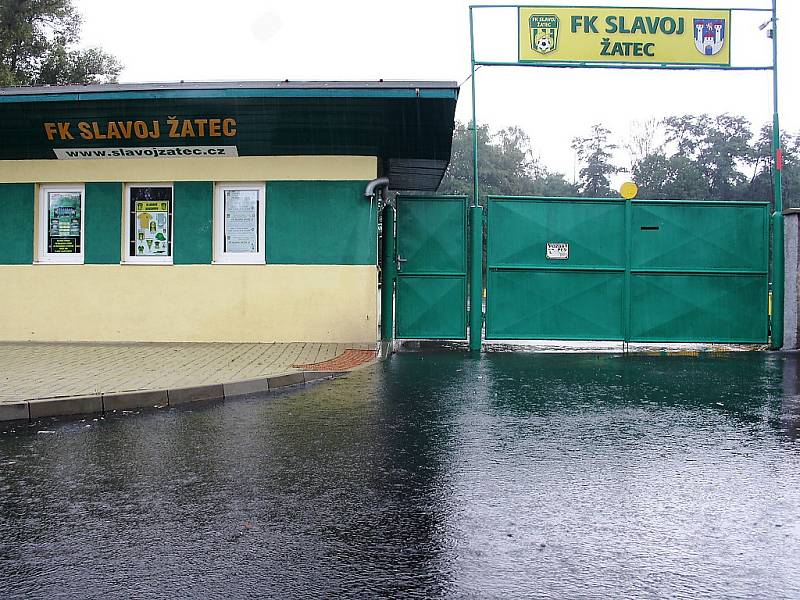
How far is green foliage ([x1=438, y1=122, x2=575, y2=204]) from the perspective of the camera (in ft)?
260

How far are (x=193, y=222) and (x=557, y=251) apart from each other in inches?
253

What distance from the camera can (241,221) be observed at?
14.2 m

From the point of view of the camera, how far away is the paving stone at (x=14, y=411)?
7551 millimetres

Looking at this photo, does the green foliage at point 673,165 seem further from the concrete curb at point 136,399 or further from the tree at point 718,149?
the concrete curb at point 136,399

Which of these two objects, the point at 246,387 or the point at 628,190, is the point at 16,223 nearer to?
the point at 246,387

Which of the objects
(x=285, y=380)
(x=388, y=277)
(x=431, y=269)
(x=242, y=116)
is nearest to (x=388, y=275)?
(x=388, y=277)

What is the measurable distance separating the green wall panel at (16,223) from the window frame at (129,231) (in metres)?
1.62

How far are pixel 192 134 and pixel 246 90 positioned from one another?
152 cm

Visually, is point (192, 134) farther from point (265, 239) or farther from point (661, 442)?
point (661, 442)

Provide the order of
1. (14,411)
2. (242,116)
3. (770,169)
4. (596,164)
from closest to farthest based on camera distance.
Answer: (14,411)
(242,116)
(770,169)
(596,164)

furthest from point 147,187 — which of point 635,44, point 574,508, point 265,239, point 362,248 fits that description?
point 574,508

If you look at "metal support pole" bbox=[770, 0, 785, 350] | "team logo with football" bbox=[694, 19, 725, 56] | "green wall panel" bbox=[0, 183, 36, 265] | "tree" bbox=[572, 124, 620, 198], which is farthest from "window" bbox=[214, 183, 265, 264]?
"tree" bbox=[572, 124, 620, 198]

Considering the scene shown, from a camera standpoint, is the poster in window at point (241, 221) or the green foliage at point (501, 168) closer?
the poster in window at point (241, 221)

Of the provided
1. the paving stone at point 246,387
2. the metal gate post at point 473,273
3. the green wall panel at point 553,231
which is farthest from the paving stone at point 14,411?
the green wall panel at point 553,231
